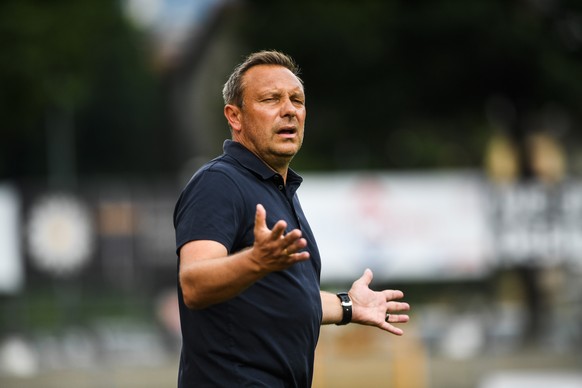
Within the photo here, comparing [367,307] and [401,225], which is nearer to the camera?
[367,307]

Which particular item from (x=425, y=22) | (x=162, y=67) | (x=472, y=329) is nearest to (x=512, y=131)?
(x=425, y=22)

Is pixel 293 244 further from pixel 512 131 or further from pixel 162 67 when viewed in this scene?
pixel 162 67

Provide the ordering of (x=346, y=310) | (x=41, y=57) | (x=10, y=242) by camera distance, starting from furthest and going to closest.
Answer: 1. (x=41, y=57)
2. (x=10, y=242)
3. (x=346, y=310)

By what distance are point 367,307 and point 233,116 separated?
99 cm

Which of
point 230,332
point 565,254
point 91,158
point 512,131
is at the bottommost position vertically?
point 230,332

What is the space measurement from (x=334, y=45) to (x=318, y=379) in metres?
9.91

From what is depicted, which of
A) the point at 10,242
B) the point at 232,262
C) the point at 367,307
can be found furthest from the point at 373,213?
the point at 232,262

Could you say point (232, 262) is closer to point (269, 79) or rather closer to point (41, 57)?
point (269, 79)

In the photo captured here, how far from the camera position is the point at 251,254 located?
4.25 metres

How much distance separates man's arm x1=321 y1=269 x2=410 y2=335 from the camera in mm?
5320

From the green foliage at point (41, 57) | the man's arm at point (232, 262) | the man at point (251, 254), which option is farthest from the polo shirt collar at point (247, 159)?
the green foliage at point (41, 57)

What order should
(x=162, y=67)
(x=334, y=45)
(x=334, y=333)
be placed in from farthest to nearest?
1. (x=162, y=67)
2. (x=334, y=45)
3. (x=334, y=333)

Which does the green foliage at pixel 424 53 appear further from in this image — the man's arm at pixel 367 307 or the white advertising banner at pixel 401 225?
the man's arm at pixel 367 307

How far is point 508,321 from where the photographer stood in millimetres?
23203
